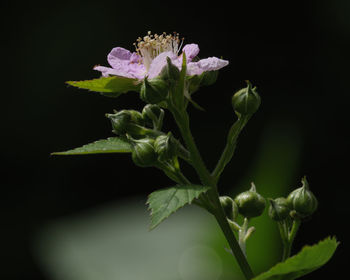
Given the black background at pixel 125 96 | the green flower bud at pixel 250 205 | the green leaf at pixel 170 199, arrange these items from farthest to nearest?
the black background at pixel 125 96, the green flower bud at pixel 250 205, the green leaf at pixel 170 199

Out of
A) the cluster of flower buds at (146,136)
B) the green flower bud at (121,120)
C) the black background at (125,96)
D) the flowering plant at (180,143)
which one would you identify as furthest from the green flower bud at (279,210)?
the black background at (125,96)

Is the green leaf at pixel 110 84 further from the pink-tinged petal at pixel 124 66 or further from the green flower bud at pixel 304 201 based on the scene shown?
the green flower bud at pixel 304 201

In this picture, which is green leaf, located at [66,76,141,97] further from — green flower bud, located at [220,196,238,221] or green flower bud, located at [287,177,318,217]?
green flower bud, located at [287,177,318,217]

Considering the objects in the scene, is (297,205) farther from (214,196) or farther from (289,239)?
(214,196)

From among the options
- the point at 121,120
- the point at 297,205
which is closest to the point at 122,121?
the point at 121,120

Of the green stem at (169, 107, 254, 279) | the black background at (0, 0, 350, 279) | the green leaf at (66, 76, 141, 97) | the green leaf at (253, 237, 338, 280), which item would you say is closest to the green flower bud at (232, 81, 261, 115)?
the green stem at (169, 107, 254, 279)

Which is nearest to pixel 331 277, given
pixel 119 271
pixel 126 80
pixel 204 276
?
pixel 204 276
